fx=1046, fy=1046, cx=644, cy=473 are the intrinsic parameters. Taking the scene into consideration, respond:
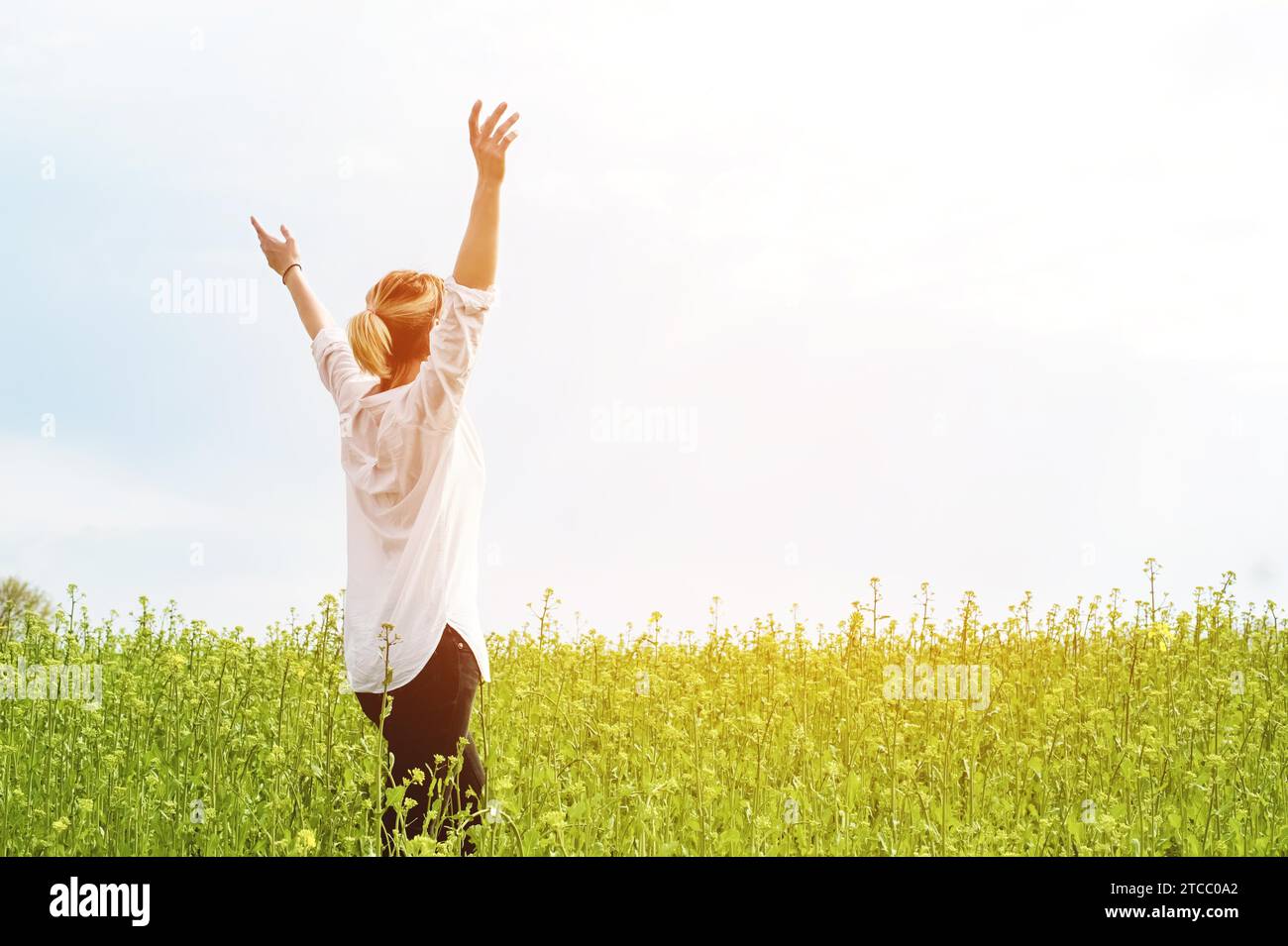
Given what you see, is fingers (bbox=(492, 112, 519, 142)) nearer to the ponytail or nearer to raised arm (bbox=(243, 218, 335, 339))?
the ponytail

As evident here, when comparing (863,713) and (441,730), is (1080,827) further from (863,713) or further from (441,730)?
(441,730)

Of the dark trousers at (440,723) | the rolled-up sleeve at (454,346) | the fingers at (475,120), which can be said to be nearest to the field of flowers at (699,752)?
the dark trousers at (440,723)

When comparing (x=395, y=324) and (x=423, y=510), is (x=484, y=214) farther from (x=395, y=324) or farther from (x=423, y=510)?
(x=423, y=510)

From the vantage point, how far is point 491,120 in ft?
12.1

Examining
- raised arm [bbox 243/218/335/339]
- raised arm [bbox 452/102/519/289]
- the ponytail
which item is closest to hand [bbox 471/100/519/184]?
raised arm [bbox 452/102/519/289]

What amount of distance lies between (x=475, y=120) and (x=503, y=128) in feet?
0.36

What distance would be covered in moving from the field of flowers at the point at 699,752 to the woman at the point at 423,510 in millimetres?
162

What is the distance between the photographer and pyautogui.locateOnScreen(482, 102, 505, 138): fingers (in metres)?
3.69

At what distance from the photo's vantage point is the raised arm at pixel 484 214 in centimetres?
363

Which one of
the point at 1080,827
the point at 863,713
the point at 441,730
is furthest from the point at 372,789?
the point at 863,713

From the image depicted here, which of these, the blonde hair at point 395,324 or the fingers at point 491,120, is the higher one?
the fingers at point 491,120

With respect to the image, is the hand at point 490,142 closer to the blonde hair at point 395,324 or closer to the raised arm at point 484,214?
the raised arm at point 484,214

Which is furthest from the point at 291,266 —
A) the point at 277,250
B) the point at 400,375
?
the point at 400,375

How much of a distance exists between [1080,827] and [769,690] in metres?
2.51
